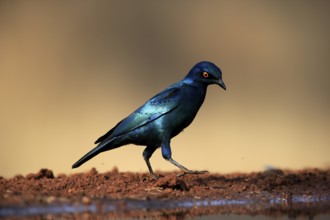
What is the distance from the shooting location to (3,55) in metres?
12.0

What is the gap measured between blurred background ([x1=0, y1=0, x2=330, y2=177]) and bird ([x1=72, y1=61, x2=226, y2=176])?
3.45 m

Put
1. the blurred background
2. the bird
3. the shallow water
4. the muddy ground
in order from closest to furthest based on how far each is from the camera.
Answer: the shallow water < the muddy ground < the bird < the blurred background

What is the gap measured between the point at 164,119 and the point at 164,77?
4478 mm

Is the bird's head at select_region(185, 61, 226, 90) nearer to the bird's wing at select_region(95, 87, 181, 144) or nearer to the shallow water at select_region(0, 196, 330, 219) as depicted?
the bird's wing at select_region(95, 87, 181, 144)

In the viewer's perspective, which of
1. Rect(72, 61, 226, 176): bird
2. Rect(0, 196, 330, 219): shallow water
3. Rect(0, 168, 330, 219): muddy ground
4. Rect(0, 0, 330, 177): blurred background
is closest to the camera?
Rect(0, 196, 330, 219): shallow water

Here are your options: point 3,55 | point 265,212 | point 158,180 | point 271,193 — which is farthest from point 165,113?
point 3,55

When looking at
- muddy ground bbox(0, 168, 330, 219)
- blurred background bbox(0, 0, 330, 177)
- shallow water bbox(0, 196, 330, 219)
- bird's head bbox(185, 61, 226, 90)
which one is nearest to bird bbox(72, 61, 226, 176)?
bird's head bbox(185, 61, 226, 90)

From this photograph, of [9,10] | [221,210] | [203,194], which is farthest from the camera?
[9,10]

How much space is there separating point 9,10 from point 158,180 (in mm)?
5810

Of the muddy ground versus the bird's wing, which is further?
the bird's wing

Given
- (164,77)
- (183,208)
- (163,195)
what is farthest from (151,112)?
(164,77)

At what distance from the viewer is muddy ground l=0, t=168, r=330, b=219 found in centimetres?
599

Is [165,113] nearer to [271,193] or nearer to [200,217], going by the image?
[271,193]

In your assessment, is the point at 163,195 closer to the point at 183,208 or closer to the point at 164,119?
the point at 183,208
